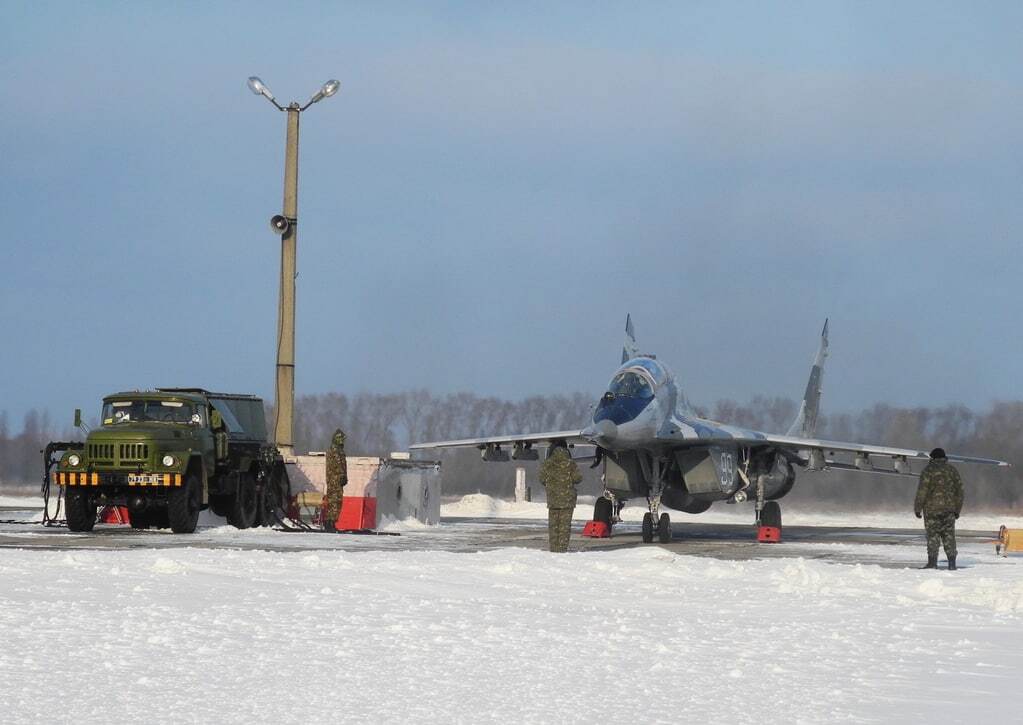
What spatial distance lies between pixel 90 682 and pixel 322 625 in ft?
9.16

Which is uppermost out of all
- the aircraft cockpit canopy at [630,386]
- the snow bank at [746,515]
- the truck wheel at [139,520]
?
the aircraft cockpit canopy at [630,386]

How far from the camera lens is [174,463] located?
73.0 feet

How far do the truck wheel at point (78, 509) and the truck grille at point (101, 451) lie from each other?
0.81 meters

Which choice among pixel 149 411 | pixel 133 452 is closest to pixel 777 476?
pixel 149 411

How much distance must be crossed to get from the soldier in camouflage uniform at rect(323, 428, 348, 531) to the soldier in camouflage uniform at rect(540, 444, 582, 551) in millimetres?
6252

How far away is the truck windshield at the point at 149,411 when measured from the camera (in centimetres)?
2336

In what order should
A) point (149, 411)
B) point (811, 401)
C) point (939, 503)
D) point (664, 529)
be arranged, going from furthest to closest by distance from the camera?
point (811, 401), point (664, 529), point (149, 411), point (939, 503)

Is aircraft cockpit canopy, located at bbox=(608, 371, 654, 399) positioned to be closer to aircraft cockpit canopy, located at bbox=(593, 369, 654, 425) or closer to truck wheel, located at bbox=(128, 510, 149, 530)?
aircraft cockpit canopy, located at bbox=(593, 369, 654, 425)

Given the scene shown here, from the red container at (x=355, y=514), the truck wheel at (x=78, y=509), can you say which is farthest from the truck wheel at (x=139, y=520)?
the red container at (x=355, y=514)

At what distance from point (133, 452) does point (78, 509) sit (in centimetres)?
160

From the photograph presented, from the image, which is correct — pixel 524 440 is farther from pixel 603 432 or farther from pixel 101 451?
pixel 101 451

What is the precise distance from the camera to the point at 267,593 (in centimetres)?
1219

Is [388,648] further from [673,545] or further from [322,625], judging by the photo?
[673,545]

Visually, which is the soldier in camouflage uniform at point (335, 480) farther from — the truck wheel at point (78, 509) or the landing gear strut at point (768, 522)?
the landing gear strut at point (768, 522)
